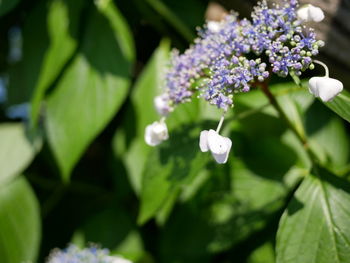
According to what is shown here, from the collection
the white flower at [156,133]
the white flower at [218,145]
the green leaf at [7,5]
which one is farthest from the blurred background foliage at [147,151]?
the white flower at [218,145]

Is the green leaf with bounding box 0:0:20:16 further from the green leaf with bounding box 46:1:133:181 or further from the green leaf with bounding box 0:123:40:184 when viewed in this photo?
the green leaf with bounding box 0:123:40:184

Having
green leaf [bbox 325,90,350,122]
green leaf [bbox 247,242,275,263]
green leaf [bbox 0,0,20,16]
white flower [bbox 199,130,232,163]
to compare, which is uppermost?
green leaf [bbox 325,90,350,122]

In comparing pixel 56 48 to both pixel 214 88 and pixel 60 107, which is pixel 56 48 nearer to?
pixel 60 107

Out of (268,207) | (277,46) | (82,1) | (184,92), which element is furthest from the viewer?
(82,1)

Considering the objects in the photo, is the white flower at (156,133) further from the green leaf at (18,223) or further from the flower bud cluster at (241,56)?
the green leaf at (18,223)

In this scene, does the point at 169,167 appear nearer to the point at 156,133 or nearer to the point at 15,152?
the point at 156,133

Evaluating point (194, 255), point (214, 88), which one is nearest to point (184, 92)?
point (214, 88)

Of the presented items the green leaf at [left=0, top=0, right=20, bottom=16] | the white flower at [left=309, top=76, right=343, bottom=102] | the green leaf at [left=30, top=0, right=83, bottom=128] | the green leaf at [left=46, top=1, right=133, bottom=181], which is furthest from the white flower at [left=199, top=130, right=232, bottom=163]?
the green leaf at [left=0, top=0, right=20, bottom=16]
